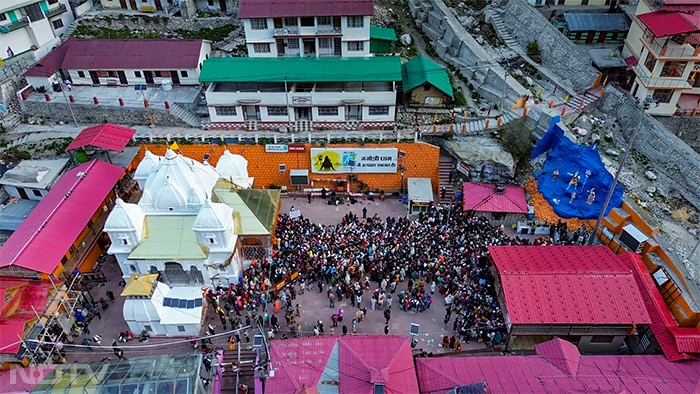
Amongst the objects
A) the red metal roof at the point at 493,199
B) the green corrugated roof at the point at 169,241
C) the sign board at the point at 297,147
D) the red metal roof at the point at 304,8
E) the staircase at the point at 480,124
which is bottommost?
the red metal roof at the point at 493,199

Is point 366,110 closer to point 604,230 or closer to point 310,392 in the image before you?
point 604,230

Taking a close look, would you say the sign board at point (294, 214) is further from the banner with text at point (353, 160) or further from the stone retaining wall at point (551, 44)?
the stone retaining wall at point (551, 44)

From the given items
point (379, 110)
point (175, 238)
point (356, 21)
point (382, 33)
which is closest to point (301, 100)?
point (379, 110)

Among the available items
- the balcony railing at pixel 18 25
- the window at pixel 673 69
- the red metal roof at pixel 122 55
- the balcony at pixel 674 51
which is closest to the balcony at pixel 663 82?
the window at pixel 673 69

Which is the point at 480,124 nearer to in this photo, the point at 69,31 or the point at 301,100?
the point at 301,100

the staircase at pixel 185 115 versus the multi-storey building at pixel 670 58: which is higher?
the multi-storey building at pixel 670 58

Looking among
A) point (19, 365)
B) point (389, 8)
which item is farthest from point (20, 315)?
point (389, 8)
